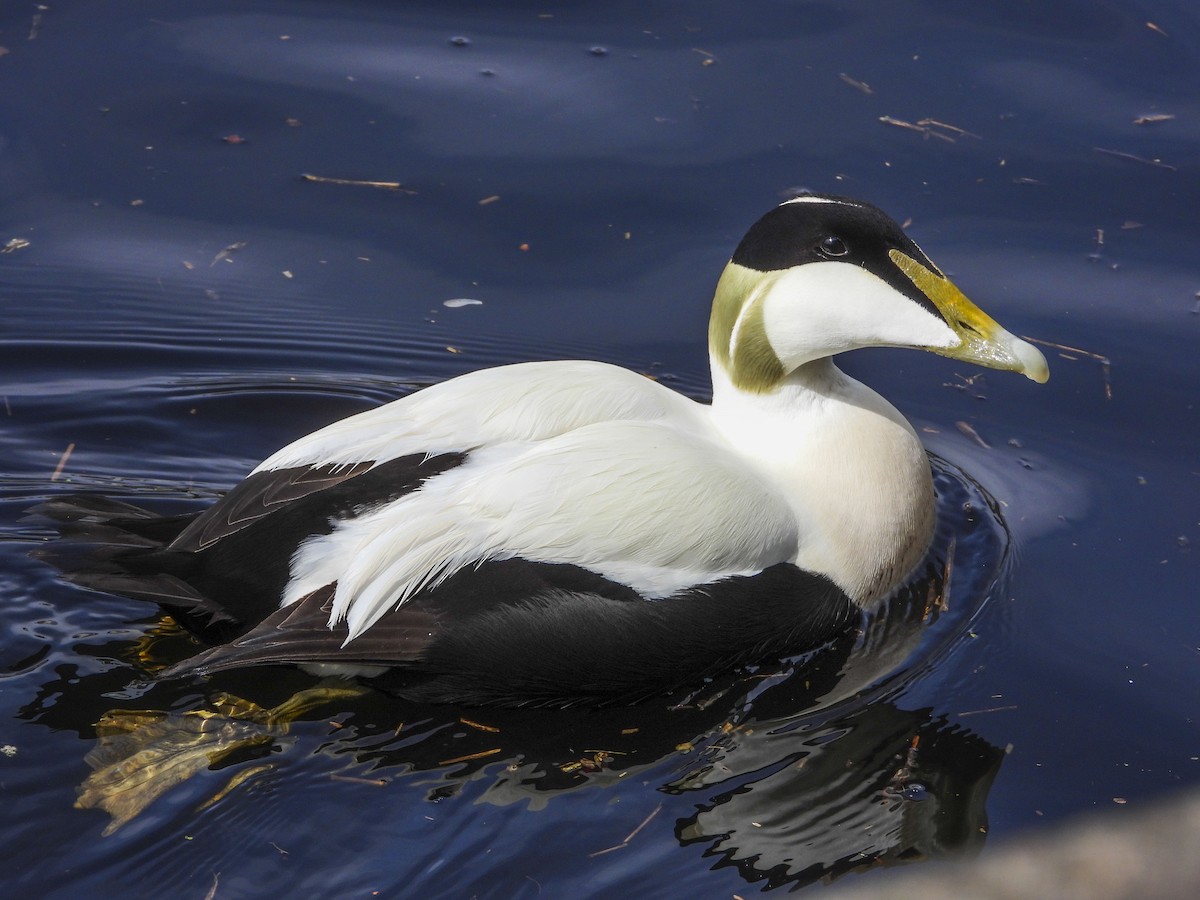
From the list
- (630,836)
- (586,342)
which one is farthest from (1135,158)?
(630,836)

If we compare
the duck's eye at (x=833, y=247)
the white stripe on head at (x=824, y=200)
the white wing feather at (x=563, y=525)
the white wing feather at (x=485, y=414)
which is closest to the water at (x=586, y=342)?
the white wing feather at (x=563, y=525)

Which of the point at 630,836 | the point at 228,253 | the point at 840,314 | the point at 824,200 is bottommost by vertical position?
the point at 630,836

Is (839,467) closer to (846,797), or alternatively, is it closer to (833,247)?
(833,247)

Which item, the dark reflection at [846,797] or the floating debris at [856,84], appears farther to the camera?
the floating debris at [856,84]

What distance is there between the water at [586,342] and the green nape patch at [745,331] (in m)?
0.79

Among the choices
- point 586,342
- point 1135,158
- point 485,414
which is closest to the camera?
point 485,414

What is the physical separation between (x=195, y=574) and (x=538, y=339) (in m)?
1.93

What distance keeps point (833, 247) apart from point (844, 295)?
13 centimetres

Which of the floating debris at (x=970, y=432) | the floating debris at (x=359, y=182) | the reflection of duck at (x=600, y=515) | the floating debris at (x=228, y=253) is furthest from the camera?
the floating debris at (x=359, y=182)

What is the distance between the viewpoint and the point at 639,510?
3.40 meters

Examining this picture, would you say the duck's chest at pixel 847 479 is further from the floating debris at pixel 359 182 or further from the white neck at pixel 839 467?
the floating debris at pixel 359 182

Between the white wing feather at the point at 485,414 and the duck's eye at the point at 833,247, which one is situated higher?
the duck's eye at the point at 833,247

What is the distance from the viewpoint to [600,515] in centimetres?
339

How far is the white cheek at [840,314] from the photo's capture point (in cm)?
368
